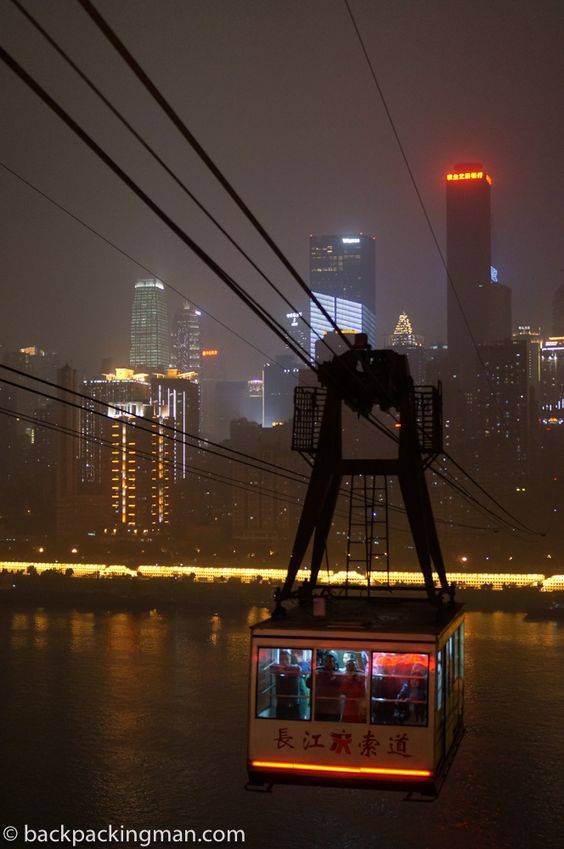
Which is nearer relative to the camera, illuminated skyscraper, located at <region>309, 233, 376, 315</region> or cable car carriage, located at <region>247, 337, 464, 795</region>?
cable car carriage, located at <region>247, 337, 464, 795</region>

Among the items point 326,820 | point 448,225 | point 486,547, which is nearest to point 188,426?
point 486,547

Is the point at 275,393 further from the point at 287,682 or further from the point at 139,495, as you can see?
the point at 287,682

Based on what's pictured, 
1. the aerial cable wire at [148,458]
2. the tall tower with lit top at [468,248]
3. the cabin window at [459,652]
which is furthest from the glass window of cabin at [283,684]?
the tall tower with lit top at [468,248]

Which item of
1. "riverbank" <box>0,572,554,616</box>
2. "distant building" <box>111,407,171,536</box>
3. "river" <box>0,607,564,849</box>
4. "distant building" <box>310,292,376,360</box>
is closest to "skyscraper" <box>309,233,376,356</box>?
"distant building" <box>310,292,376,360</box>

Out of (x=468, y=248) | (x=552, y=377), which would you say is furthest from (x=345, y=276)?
(x=552, y=377)

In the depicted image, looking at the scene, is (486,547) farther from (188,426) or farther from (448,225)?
(448,225)

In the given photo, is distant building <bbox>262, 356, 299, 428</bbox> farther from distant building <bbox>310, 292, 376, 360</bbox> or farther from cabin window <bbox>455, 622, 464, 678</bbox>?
cabin window <bbox>455, 622, 464, 678</bbox>
